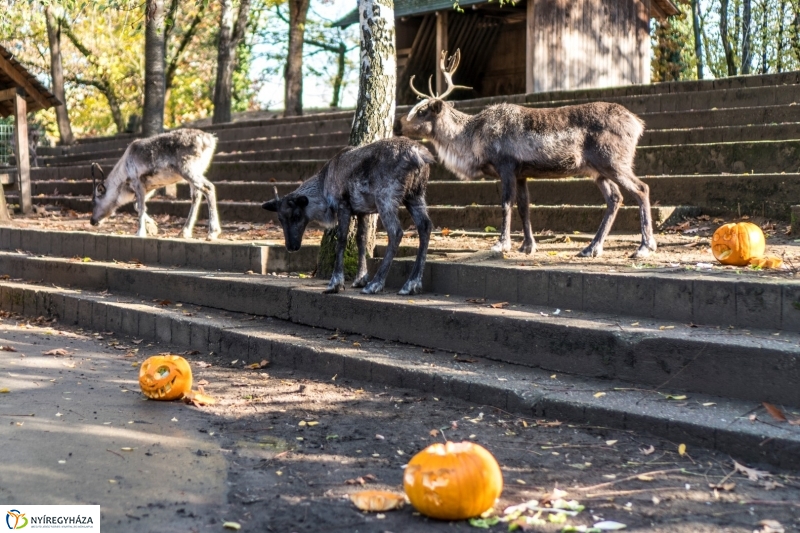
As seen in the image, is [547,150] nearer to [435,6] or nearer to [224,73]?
[435,6]

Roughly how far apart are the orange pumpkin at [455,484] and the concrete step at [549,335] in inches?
83.2

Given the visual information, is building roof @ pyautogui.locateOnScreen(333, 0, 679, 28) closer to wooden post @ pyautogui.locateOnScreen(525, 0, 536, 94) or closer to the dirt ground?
wooden post @ pyautogui.locateOnScreen(525, 0, 536, 94)

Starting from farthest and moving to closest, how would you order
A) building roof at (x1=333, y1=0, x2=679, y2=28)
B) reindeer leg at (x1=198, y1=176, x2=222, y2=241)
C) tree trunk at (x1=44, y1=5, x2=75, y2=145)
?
tree trunk at (x1=44, y1=5, x2=75, y2=145) → building roof at (x1=333, y1=0, x2=679, y2=28) → reindeer leg at (x1=198, y1=176, x2=222, y2=241)

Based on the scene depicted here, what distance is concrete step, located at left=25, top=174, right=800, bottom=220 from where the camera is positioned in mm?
9602

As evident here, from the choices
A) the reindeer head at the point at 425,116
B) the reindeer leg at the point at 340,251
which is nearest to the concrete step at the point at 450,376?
the reindeer leg at the point at 340,251

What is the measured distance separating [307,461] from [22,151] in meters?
14.3

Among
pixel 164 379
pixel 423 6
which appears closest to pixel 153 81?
pixel 423 6

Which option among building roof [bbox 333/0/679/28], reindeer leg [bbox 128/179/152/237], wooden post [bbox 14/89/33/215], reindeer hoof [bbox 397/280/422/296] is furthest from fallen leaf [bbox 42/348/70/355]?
building roof [bbox 333/0/679/28]

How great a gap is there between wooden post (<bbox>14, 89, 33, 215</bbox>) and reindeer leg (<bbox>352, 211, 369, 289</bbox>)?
11.0m

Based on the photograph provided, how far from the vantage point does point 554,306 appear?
739 centimetres

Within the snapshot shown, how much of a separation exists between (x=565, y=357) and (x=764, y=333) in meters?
1.36

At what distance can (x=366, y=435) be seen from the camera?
5664mm

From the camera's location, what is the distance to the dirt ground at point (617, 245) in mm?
7544

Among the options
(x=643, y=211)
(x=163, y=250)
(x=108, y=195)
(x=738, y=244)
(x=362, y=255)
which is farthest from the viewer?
(x=108, y=195)
